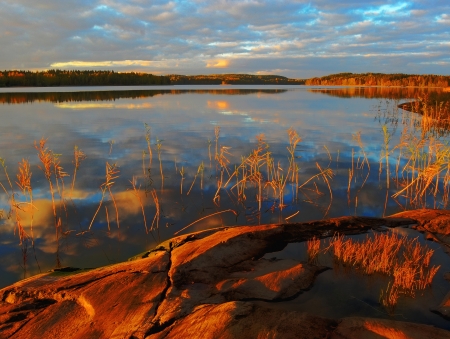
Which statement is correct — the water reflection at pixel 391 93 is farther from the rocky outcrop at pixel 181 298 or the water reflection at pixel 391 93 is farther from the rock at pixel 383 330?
the rock at pixel 383 330

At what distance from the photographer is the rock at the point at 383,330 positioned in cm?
315

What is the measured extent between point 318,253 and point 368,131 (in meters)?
14.6

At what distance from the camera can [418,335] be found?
3.16 m

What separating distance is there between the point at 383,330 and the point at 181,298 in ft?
6.60

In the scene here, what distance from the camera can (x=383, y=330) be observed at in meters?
3.21

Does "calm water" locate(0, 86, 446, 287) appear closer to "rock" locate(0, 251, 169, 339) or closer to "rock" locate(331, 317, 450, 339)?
"rock" locate(0, 251, 169, 339)

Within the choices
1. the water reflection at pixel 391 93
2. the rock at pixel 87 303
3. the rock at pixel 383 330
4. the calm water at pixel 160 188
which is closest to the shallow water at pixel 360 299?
the rock at pixel 383 330

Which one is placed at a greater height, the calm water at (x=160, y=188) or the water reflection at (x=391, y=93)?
the water reflection at (x=391, y=93)

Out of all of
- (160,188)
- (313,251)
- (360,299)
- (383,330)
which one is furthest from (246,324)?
(160,188)

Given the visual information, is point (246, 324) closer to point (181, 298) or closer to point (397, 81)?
point (181, 298)

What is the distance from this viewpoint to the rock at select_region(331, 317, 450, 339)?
3.15 metres

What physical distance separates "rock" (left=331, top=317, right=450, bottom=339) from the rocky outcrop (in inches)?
0.8

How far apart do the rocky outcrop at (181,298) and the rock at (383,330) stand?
0.07 ft

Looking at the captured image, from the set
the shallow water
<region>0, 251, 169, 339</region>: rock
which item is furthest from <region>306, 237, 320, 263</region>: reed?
<region>0, 251, 169, 339</region>: rock
